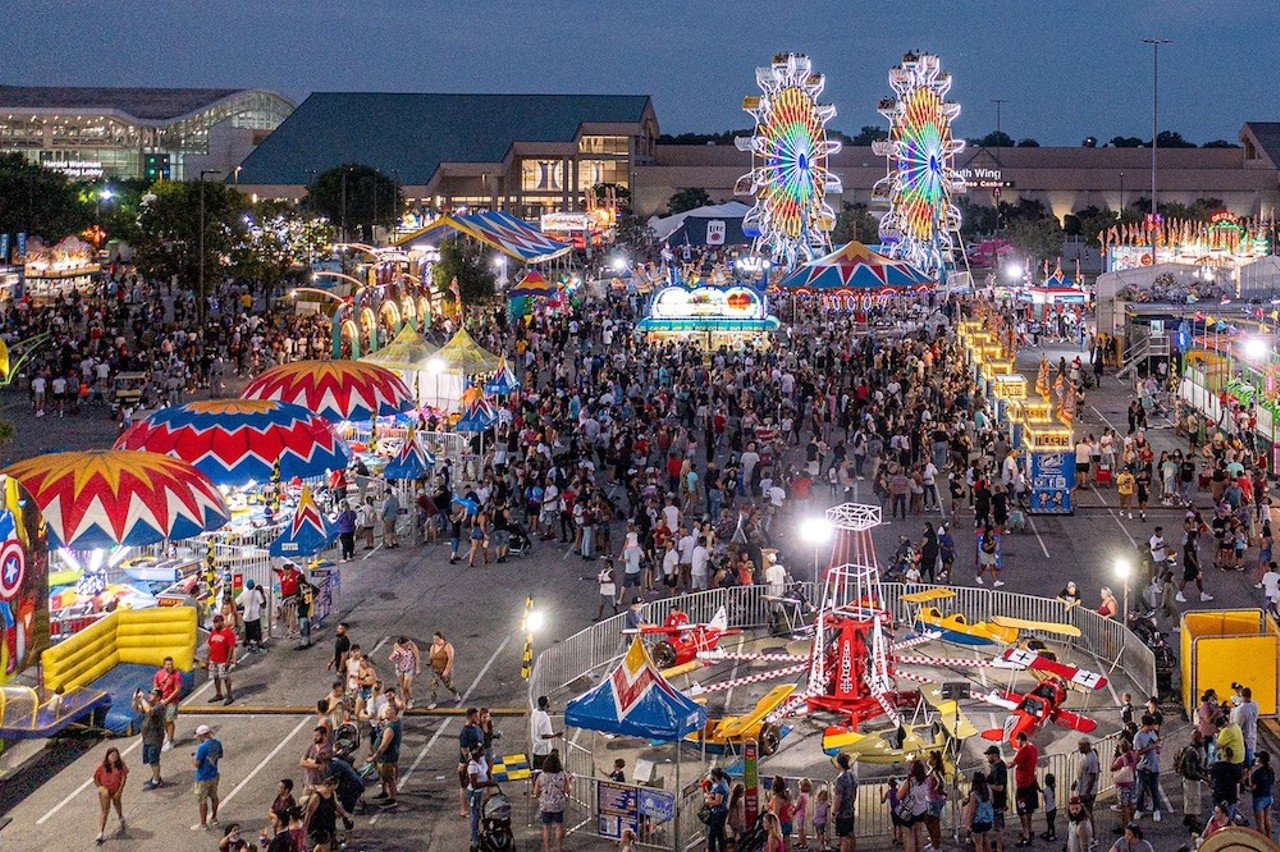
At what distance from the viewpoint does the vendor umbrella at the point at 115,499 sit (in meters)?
19.4

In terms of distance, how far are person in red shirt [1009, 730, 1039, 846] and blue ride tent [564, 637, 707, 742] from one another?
279 cm

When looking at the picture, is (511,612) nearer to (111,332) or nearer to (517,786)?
(517,786)

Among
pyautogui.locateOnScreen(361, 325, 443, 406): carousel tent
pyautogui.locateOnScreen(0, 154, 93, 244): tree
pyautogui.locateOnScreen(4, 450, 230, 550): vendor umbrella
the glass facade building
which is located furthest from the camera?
the glass facade building

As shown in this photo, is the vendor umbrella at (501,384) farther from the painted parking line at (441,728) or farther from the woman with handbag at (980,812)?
the woman with handbag at (980,812)

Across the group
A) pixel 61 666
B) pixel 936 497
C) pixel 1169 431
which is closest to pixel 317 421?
pixel 61 666

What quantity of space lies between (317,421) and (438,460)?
15.8 ft

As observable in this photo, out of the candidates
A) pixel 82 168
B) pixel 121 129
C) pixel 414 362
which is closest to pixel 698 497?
pixel 414 362

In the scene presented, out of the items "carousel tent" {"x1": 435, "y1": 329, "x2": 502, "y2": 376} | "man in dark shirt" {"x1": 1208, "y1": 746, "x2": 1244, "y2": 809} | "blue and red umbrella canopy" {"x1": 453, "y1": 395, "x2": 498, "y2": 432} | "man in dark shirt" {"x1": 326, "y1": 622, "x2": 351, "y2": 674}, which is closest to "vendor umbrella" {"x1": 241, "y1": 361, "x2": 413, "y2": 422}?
"blue and red umbrella canopy" {"x1": 453, "y1": 395, "x2": 498, "y2": 432}

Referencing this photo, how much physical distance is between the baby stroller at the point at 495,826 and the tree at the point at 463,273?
142ft

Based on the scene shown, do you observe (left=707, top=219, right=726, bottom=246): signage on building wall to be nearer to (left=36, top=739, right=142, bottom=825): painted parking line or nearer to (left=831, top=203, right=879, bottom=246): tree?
(left=831, top=203, right=879, bottom=246): tree

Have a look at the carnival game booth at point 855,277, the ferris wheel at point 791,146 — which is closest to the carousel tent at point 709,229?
the ferris wheel at point 791,146

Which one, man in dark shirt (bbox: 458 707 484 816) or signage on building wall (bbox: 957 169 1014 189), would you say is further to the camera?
signage on building wall (bbox: 957 169 1014 189)

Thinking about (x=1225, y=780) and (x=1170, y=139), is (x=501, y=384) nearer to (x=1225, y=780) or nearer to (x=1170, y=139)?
(x=1225, y=780)

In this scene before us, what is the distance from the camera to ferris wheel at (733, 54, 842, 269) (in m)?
60.2
